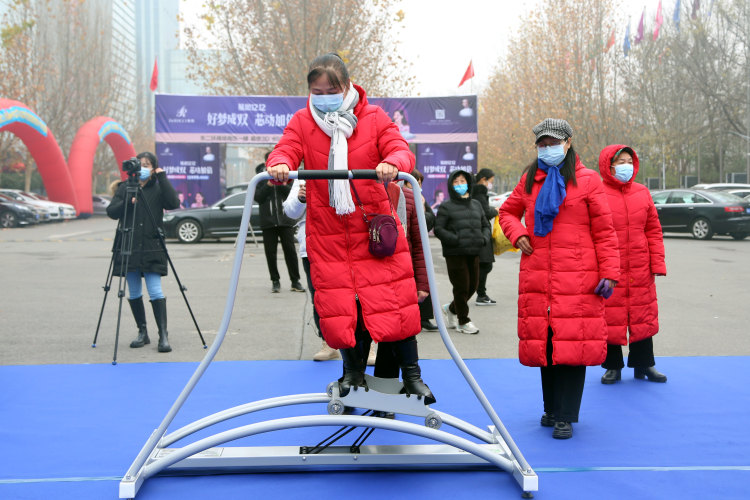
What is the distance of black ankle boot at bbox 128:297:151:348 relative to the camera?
695 centimetres

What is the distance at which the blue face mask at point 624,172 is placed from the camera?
534 centimetres

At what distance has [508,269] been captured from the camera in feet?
47.1

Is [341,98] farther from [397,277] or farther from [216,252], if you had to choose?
[216,252]

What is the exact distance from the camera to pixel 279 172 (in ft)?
11.4

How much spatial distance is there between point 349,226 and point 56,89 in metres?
43.7

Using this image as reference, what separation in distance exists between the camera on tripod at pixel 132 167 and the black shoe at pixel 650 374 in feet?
14.7

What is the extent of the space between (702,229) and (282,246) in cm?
1552

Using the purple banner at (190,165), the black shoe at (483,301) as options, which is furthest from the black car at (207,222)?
the black shoe at (483,301)

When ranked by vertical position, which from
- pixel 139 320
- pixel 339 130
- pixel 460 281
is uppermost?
pixel 339 130

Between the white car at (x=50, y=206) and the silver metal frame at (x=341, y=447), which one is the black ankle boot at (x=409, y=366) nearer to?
the silver metal frame at (x=341, y=447)

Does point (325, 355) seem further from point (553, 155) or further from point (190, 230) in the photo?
point (190, 230)

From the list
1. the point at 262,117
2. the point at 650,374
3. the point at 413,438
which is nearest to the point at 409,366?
the point at 413,438

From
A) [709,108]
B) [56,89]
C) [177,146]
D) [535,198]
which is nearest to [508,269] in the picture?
[535,198]

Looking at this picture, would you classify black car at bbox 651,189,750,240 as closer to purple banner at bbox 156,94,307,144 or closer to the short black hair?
purple banner at bbox 156,94,307,144
